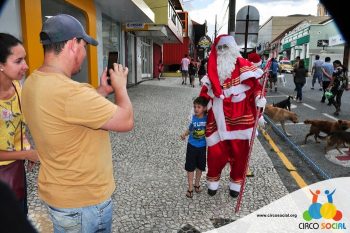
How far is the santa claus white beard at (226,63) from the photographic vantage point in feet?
12.9

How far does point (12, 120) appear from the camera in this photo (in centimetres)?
211

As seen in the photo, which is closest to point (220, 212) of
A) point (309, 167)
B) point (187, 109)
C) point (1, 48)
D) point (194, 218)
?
point (194, 218)

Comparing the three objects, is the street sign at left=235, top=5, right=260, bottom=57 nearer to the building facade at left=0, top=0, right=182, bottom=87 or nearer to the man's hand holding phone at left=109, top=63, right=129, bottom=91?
the building facade at left=0, top=0, right=182, bottom=87

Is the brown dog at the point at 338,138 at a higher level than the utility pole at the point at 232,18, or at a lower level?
lower

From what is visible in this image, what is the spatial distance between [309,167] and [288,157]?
1.85 ft

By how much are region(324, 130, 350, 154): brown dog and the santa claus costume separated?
93.0 inches

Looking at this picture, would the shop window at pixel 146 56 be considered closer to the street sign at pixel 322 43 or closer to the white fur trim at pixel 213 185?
the white fur trim at pixel 213 185

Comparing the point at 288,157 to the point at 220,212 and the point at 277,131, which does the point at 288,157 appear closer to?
the point at 277,131

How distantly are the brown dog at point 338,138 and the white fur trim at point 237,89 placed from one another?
102 inches

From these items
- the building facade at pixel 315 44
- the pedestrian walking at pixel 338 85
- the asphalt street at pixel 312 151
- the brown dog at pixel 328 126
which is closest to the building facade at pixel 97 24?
the asphalt street at pixel 312 151

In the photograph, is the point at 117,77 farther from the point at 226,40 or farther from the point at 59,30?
the point at 226,40

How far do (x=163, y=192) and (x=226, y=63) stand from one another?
178cm

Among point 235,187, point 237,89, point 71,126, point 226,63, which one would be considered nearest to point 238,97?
point 237,89

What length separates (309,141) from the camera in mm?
6660
